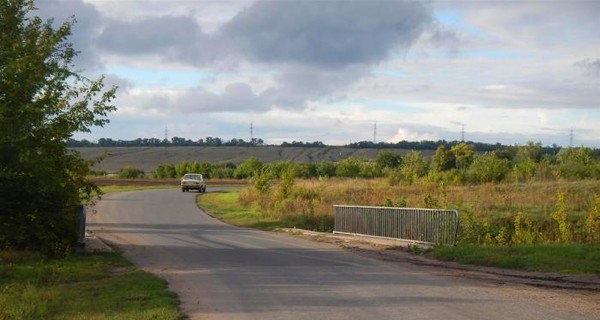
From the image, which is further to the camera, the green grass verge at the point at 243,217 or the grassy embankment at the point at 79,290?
the green grass verge at the point at 243,217

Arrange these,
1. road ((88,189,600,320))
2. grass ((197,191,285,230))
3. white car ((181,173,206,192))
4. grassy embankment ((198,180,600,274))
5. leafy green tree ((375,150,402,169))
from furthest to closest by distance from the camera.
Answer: leafy green tree ((375,150,402,169)) → white car ((181,173,206,192)) → grass ((197,191,285,230)) → grassy embankment ((198,180,600,274)) → road ((88,189,600,320))

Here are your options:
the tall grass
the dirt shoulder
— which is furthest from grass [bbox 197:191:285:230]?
the dirt shoulder

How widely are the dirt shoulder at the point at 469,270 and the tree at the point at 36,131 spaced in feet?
25.6

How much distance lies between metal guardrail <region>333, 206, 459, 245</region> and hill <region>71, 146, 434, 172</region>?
109141 millimetres

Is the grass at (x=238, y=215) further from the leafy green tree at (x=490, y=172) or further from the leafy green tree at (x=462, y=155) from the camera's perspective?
the leafy green tree at (x=462, y=155)

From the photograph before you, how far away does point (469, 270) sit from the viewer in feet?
51.0

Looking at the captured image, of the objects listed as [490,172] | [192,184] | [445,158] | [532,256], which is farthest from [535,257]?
[445,158]

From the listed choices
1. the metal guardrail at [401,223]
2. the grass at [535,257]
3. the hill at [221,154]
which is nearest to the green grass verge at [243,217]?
the metal guardrail at [401,223]

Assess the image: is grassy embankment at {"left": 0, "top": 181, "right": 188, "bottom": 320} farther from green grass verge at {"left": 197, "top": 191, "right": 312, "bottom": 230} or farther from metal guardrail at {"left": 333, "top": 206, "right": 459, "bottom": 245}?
green grass verge at {"left": 197, "top": 191, "right": 312, "bottom": 230}

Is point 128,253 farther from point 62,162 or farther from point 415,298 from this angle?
point 415,298

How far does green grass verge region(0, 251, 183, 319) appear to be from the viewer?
411 inches

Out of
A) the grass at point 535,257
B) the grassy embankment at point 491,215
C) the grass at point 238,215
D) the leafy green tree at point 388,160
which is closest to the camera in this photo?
the grass at point 535,257

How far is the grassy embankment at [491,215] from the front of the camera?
16.2 metres

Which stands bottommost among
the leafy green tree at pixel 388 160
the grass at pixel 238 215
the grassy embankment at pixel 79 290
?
the grass at pixel 238 215
